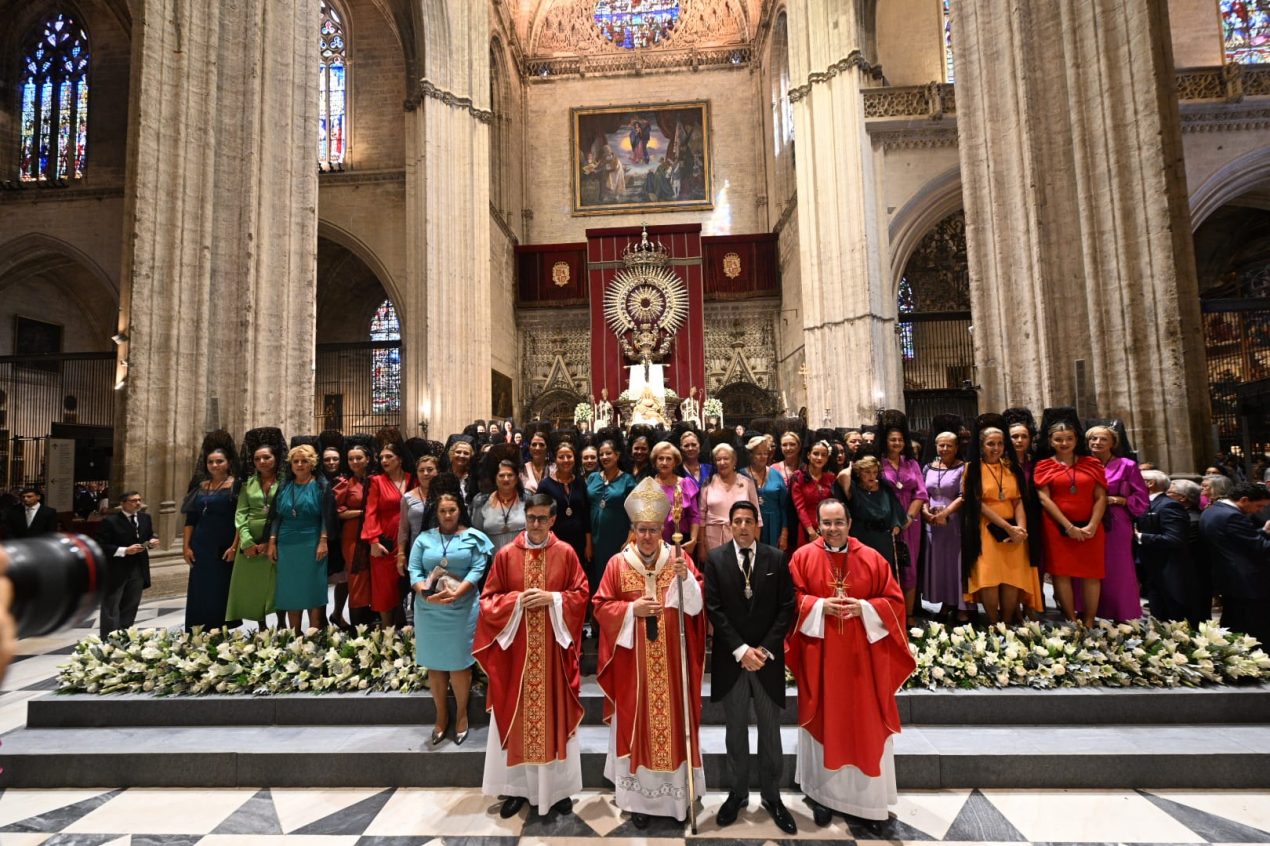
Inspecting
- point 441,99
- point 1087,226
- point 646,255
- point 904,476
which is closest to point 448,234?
point 441,99

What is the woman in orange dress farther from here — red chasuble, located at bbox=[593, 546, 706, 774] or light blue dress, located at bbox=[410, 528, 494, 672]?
light blue dress, located at bbox=[410, 528, 494, 672]

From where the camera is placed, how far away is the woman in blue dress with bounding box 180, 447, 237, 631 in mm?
4645

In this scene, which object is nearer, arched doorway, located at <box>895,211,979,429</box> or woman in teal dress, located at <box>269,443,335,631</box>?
woman in teal dress, located at <box>269,443,335,631</box>

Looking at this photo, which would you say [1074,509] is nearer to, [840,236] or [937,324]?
[840,236]

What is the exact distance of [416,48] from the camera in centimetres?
1648

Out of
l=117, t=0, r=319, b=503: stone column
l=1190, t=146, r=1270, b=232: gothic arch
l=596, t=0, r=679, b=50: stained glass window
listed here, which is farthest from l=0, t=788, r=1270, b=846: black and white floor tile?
l=596, t=0, r=679, b=50: stained glass window

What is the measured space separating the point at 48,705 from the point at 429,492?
9.62 feet

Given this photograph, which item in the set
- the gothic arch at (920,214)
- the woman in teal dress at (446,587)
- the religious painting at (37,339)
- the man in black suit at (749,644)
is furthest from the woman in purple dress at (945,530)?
the religious painting at (37,339)

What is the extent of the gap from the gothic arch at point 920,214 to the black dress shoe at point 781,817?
13.5 meters

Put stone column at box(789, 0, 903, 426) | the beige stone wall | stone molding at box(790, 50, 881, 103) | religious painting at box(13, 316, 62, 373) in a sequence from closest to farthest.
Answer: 1. stone column at box(789, 0, 903, 426)
2. stone molding at box(790, 50, 881, 103)
3. religious painting at box(13, 316, 62, 373)
4. the beige stone wall

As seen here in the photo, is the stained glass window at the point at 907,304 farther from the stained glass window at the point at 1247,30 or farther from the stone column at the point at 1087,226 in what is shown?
the stone column at the point at 1087,226

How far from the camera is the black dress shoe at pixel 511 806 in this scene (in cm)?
320

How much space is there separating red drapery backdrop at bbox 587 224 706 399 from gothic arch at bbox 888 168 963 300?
7.23m

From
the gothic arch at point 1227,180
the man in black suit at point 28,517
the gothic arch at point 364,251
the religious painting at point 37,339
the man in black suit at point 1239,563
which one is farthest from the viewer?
the gothic arch at point 364,251
